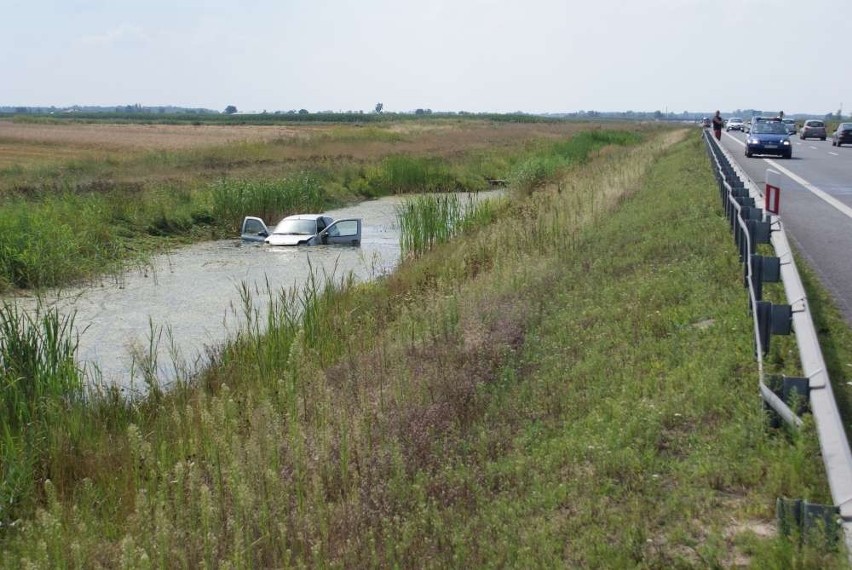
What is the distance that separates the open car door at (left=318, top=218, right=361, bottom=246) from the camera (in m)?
24.0

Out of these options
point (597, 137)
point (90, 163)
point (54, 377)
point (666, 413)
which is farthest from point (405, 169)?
point (666, 413)

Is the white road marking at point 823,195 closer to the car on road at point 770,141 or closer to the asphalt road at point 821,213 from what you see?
the asphalt road at point 821,213

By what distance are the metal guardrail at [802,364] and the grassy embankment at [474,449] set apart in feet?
0.82

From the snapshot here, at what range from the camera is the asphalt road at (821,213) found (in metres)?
10.4

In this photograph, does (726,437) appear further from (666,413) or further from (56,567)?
(56,567)

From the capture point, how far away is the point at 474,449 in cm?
649

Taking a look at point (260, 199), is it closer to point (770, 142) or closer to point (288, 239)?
point (288, 239)

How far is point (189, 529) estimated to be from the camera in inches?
235

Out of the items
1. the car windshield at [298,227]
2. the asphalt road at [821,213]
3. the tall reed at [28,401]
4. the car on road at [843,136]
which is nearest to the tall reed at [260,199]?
the car windshield at [298,227]

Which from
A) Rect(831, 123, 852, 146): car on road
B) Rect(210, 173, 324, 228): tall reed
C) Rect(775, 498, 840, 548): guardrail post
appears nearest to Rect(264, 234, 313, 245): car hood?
Rect(210, 173, 324, 228): tall reed

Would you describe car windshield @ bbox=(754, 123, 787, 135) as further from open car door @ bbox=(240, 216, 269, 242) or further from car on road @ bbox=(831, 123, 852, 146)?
open car door @ bbox=(240, 216, 269, 242)

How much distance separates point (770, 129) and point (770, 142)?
4.81 ft

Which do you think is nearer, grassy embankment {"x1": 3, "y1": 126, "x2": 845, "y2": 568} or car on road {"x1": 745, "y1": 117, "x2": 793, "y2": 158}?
grassy embankment {"x1": 3, "y1": 126, "x2": 845, "y2": 568}

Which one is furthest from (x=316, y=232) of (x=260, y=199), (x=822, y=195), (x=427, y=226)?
(x=822, y=195)
